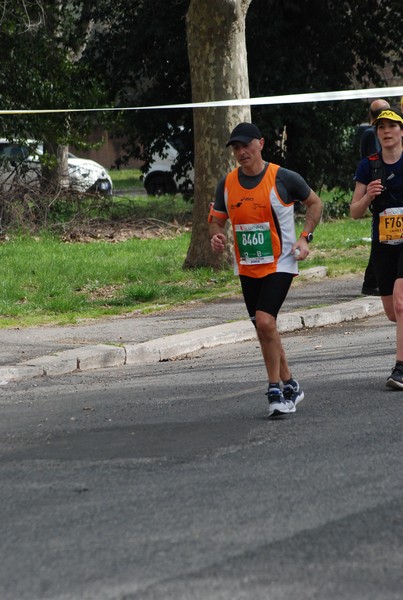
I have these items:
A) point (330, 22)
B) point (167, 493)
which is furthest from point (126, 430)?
point (330, 22)

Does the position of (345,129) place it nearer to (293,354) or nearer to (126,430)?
(293,354)

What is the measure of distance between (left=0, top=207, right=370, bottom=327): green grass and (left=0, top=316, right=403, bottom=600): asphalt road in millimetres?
4286

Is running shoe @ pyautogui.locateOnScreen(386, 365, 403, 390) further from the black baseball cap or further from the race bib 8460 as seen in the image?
the black baseball cap

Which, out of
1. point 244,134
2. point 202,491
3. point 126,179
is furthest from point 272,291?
point 126,179

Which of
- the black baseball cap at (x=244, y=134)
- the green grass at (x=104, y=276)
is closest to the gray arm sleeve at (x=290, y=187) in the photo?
the black baseball cap at (x=244, y=134)

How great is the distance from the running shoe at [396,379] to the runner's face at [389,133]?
1471 millimetres

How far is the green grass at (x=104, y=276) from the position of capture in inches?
524

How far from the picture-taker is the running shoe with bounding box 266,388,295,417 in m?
7.35

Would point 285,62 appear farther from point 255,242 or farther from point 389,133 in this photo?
point 255,242

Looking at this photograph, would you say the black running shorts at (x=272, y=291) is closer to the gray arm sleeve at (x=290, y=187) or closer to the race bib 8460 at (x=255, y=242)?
the race bib 8460 at (x=255, y=242)

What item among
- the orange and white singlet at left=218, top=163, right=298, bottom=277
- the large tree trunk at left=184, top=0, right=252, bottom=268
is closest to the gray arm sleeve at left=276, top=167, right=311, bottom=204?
the orange and white singlet at left=218, top=163, right=298, bottom=277

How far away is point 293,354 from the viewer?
10.4 m

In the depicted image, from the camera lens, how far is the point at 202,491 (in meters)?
5.61

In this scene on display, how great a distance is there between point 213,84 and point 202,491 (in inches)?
437
